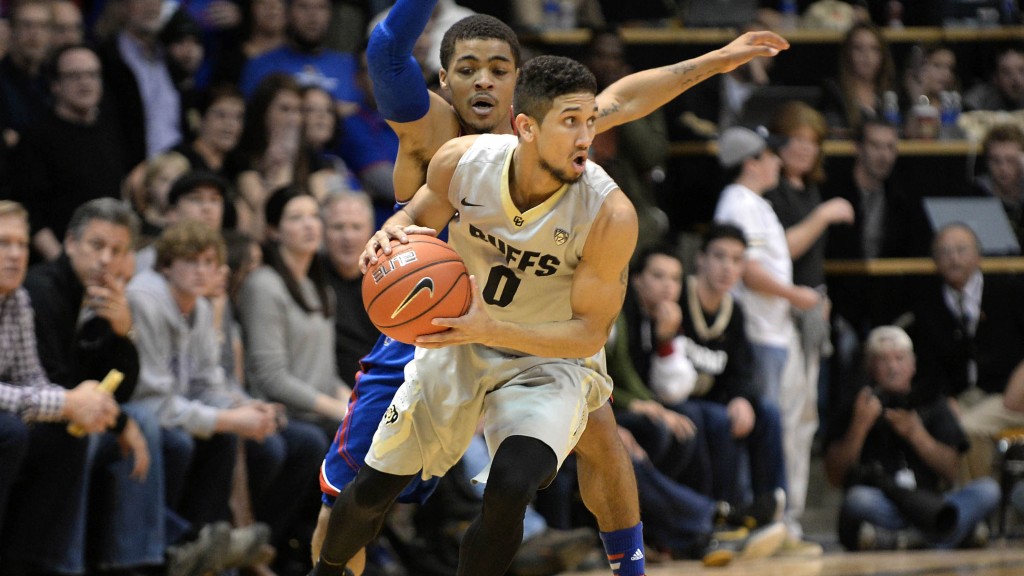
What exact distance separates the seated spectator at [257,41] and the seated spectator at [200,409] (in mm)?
2155

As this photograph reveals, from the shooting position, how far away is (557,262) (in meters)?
4.23

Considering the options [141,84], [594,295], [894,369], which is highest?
[141,84]

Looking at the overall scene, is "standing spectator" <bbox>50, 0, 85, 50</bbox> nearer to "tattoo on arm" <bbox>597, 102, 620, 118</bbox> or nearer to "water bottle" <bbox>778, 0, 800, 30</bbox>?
"tattoo on arm" <bbox>597, 102, 620, 118</bbox>

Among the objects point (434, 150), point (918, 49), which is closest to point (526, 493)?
point (434, 150)

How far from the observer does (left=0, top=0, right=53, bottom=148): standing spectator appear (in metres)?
7.38

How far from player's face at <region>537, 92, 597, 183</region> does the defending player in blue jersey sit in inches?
22.7

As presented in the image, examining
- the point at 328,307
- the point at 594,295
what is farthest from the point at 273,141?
the point at 594,295

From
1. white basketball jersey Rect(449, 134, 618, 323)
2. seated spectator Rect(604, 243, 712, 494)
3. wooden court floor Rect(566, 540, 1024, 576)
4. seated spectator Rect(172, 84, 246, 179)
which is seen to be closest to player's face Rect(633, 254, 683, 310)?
seated spectator Rect(604, 243, 712, 494)

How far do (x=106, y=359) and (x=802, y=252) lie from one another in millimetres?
4344

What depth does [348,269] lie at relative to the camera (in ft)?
23.7

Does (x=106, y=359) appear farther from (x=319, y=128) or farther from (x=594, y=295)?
(x=594, y=295)

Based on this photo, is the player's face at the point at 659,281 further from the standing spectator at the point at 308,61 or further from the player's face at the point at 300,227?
the standing spectator at the point at 308,61

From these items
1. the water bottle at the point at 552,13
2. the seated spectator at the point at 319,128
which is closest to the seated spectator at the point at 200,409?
the seated spectator at the point at 319,128

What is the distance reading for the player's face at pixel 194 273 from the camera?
6336 millimetres
